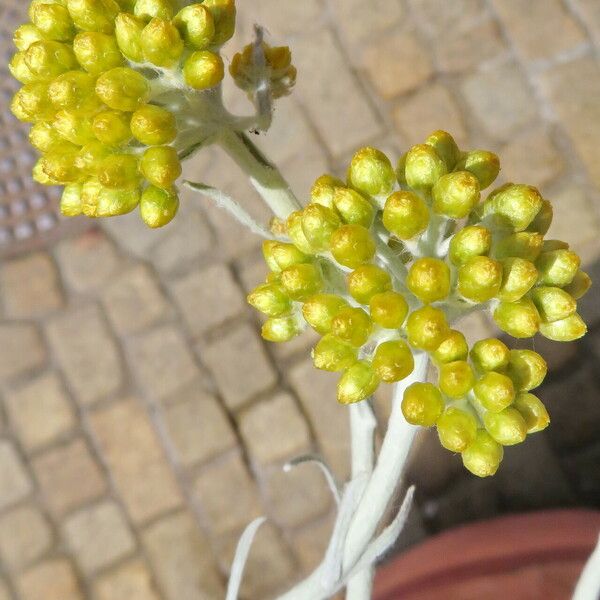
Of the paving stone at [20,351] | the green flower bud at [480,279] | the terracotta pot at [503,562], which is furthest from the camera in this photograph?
the paving stone at [20,351]

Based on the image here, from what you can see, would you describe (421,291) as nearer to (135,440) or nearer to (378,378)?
(378,378)

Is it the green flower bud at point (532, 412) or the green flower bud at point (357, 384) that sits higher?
the green flower bud at point (357, 384)

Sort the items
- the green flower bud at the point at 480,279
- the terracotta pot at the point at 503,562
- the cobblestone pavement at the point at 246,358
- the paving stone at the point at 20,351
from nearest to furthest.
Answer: the green flower bud at the point at 480,279 → the terracotta pot at the point at 503,562 → the cobblestone pavement at the point at 246,358 → the paving stone at the point at 20,351

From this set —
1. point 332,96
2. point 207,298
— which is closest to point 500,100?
point 332,96

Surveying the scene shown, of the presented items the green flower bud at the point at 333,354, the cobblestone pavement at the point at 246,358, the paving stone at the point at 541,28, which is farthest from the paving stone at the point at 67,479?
the paving stone at the point at 541,28

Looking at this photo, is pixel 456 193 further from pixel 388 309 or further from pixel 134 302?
pixel 134 302

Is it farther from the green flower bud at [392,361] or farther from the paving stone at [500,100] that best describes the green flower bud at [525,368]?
the paving stone at [500,100]

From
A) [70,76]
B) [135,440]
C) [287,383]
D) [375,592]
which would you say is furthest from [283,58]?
[135,440]
